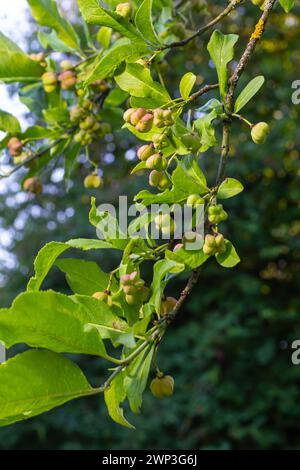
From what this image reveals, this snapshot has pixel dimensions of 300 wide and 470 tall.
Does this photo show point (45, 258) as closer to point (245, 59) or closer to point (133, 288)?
point (133, 288)

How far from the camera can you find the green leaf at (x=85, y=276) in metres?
0.61

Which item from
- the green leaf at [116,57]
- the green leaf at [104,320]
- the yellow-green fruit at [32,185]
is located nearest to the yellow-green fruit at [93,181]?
the yellow-green fruit at [32,185]

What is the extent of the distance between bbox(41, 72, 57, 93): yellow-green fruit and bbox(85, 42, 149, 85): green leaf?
0.92 ft

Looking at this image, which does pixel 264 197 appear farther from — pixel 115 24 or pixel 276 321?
pixel 115 24

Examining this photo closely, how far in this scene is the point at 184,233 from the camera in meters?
0.60

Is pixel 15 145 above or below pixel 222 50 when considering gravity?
below

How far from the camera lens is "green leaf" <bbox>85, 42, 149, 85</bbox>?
64cm

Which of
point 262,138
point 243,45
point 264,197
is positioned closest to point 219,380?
point 264,197

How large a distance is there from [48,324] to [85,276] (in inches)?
5.0

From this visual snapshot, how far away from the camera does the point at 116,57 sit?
65 cm

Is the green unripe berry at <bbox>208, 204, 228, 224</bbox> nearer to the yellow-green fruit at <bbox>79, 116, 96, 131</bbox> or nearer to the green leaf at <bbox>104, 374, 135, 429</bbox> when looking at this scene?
the green leaf at <bbox>104, 374, 135, 429</bbox>

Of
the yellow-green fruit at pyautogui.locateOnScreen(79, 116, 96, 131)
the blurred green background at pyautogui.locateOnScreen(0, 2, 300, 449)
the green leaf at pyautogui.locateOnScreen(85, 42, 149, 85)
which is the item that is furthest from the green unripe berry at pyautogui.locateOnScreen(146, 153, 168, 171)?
the blurred green background at pyautogui.locateOnScreen(0, 2, 300, 449)

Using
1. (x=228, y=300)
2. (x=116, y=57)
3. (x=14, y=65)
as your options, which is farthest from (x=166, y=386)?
(x=228, y=300)

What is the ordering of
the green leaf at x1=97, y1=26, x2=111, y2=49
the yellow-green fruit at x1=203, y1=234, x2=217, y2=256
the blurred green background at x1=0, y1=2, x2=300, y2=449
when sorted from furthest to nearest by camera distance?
the blurred green background at x1=0, y1=2, x2=300, y2=449 < the green leaf at x1=97, y1=26, x2=111, y2=49 < the yellow-green fruit at x1=203, y1=234, x2=217, y2=256
